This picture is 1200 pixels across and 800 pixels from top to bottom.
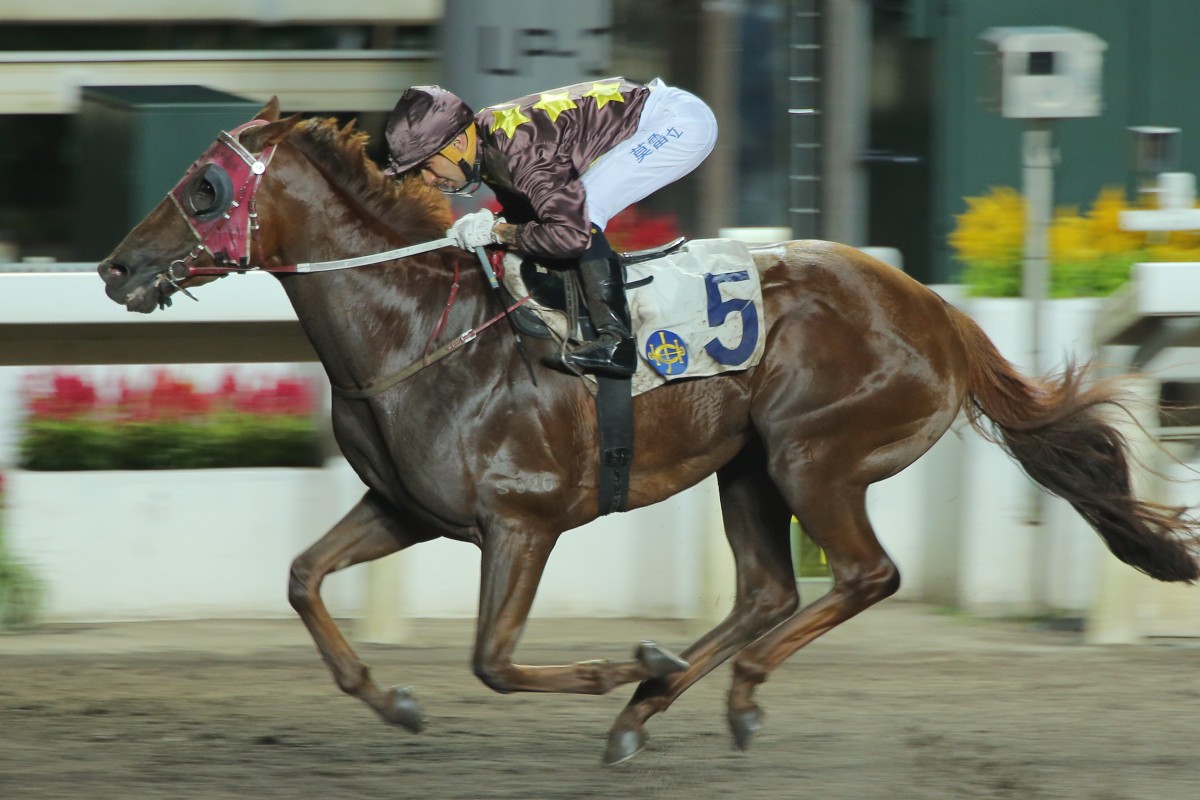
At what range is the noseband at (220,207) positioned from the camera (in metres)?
4.43

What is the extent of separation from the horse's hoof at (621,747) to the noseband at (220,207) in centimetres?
179

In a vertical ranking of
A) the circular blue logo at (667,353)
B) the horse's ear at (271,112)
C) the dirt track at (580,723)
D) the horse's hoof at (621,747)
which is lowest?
the dirt track at (580,723)

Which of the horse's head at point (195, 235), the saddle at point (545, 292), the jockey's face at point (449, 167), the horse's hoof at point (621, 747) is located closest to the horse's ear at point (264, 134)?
the horse's head at point (195, 235)

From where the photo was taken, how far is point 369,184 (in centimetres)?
469

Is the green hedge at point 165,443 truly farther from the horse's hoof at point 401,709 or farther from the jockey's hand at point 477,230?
the jockey's hand at point 477,230

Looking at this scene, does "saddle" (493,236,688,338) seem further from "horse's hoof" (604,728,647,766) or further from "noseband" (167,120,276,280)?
"horse's hoof" (604,728,647,766)

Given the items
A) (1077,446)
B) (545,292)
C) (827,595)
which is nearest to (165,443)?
(545,292)

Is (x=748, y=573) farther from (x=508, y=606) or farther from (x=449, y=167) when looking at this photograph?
(x=449, y=167)

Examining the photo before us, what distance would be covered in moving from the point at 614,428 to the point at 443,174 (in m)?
0.88

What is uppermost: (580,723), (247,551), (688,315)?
(688,315)

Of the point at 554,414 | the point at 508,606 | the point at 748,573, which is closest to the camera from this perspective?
the point at 508,606

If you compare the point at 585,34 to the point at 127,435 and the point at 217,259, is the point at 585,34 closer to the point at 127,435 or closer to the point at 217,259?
the point at 127,435

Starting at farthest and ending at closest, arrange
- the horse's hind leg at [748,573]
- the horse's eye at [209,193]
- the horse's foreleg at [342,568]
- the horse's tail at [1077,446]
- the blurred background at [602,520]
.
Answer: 1. the blurred background at [602,520]
2. the horse's tail at [1077,446]
3. the horse's hind leg at [748,573]
4. the horse's foreleg at [342,568]
5. the horse's eye at [209,193]

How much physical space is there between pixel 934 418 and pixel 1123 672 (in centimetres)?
183
